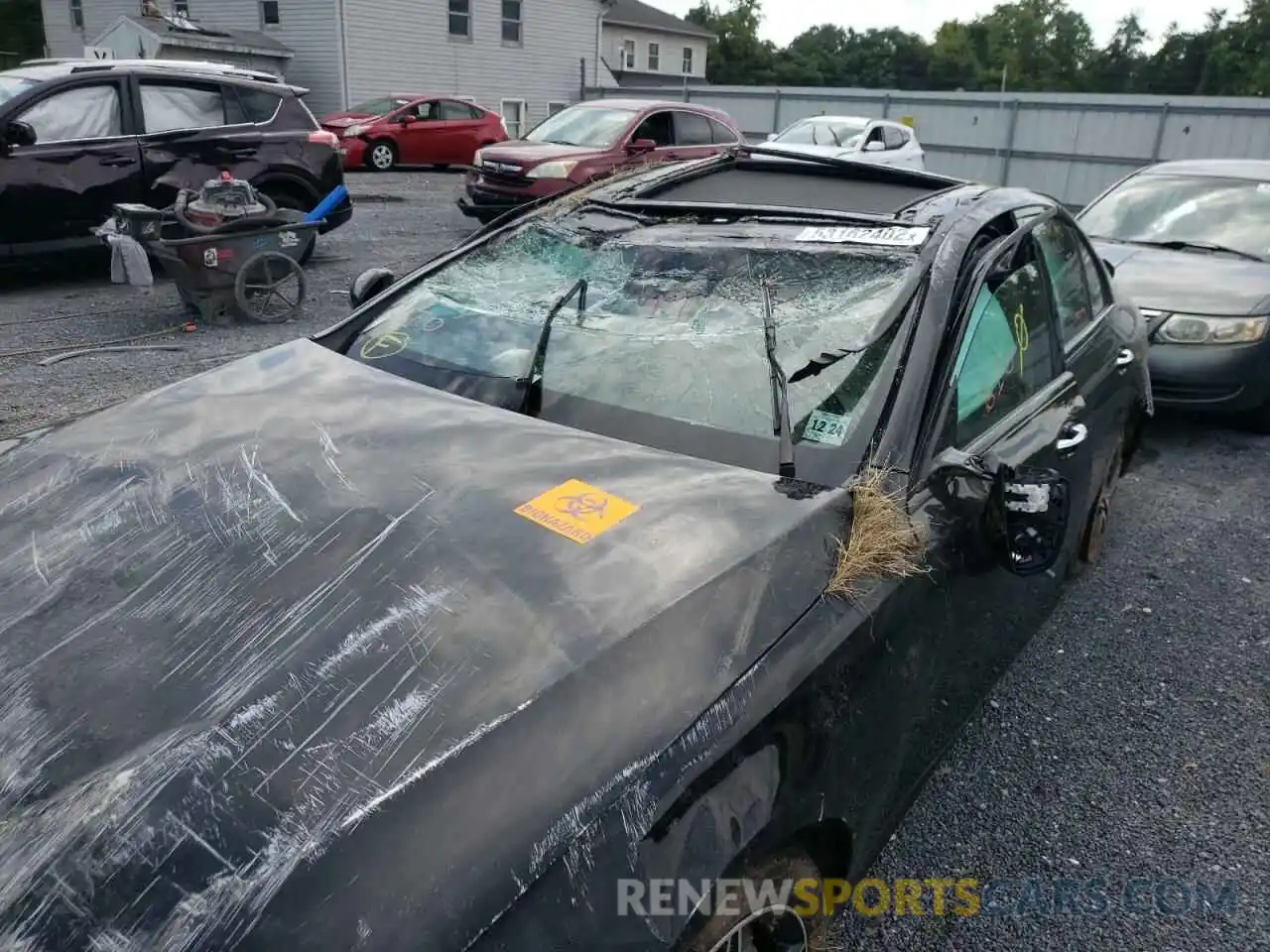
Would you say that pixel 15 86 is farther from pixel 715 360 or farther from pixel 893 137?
pixel 893 137

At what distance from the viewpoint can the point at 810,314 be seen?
2.31m

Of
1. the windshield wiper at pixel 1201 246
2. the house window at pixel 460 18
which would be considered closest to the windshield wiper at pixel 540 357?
the windshield wiper at pixel 1201 246

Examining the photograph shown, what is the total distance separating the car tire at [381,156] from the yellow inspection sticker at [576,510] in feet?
58.3

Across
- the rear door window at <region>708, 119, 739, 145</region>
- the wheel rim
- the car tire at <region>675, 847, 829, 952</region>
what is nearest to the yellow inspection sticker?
the car tire at <region>675, 847, 829, 952</region>

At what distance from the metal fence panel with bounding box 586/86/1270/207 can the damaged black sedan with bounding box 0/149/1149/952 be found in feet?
52.3

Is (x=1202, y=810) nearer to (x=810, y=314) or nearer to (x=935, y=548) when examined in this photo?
(x=935, y=548)

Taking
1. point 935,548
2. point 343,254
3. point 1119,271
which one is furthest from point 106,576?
point 343,254

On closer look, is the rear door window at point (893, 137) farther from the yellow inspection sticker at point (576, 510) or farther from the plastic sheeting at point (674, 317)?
the yellow inspection sticker at point (576, 510)

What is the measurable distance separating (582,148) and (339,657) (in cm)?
1050

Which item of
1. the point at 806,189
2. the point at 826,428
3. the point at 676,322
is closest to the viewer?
the point at 826,428

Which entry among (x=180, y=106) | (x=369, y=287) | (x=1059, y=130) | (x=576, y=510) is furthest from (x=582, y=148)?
(x=1059, y=130)

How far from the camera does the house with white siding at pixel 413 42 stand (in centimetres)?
2083

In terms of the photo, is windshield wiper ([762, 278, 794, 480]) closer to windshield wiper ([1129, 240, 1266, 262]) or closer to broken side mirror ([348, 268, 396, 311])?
broken side mirror ([348, 268, 396, 311])

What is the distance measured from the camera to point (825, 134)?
14.1m
